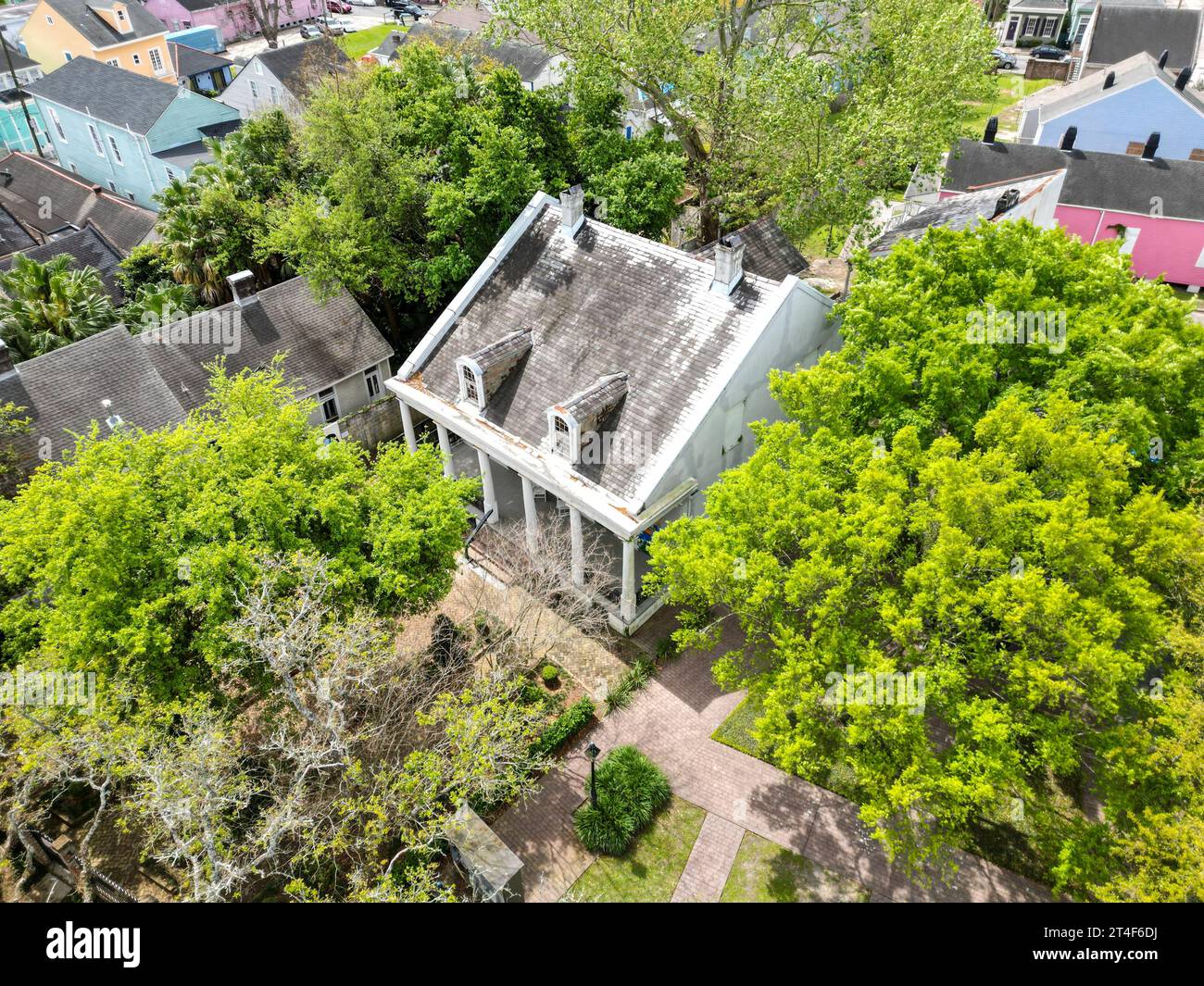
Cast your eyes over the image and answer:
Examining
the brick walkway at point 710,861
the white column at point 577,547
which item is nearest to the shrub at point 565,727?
the white column at point 577,547

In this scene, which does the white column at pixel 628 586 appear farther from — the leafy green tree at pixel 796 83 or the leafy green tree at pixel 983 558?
the leafy green tree at pixel 796 83

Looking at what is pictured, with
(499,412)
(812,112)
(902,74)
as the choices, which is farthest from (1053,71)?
(499,412)

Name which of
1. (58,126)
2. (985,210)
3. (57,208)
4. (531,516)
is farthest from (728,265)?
(58,126)

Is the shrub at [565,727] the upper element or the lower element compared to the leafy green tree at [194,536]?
lower

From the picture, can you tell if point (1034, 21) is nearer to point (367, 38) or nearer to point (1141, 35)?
point (1141, 35)

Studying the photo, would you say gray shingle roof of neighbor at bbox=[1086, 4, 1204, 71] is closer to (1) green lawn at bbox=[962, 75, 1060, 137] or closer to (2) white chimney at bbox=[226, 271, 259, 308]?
(1) green lawn at bbox=[962, 75, 1060, 137]
